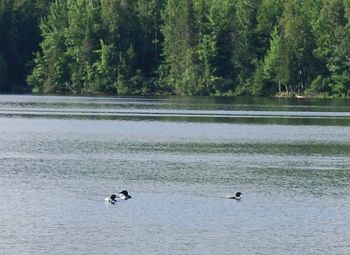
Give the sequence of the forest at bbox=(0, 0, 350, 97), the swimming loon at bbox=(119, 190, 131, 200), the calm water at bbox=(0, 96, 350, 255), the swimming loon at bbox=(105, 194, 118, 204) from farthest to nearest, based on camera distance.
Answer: the forest at bbox=(0, 0, 350, 97), the swimming loon at bbox=(119, 190, 131, 200), the swimming loon at bbox=(105, 194, 118, 204), the calm water at bbox=(0, 96, 350, 255)

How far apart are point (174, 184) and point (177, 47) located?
301 feet

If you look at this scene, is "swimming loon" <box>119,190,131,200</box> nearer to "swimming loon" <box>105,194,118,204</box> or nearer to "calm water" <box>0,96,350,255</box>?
"calm water" <box>0,96,350,255</box>

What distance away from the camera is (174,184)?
154ft

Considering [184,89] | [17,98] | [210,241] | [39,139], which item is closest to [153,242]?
→ [210,241]

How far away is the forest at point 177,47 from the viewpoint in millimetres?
128875

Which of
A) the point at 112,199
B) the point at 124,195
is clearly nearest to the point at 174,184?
the point at 124,195

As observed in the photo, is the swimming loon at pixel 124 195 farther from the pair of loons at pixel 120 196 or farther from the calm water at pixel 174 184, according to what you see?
the calm water at pixel 174 184

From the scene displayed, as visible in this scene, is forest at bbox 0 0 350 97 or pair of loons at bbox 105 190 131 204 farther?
forest at bbox 0 0 350 97

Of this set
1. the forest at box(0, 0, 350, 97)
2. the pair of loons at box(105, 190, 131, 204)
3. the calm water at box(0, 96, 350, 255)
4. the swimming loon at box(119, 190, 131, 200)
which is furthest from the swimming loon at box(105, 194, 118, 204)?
the forest at box(0, 0, 350, 97)

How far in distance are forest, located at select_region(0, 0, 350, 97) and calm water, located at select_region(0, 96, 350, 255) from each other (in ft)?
137

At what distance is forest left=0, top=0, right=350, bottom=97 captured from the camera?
129 metres

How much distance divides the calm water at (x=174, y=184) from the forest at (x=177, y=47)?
41.9 meters

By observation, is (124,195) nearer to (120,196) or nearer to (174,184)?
(120,196)

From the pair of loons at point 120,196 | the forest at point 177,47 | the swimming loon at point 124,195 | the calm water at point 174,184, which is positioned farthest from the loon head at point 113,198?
the forest at point 177,47
